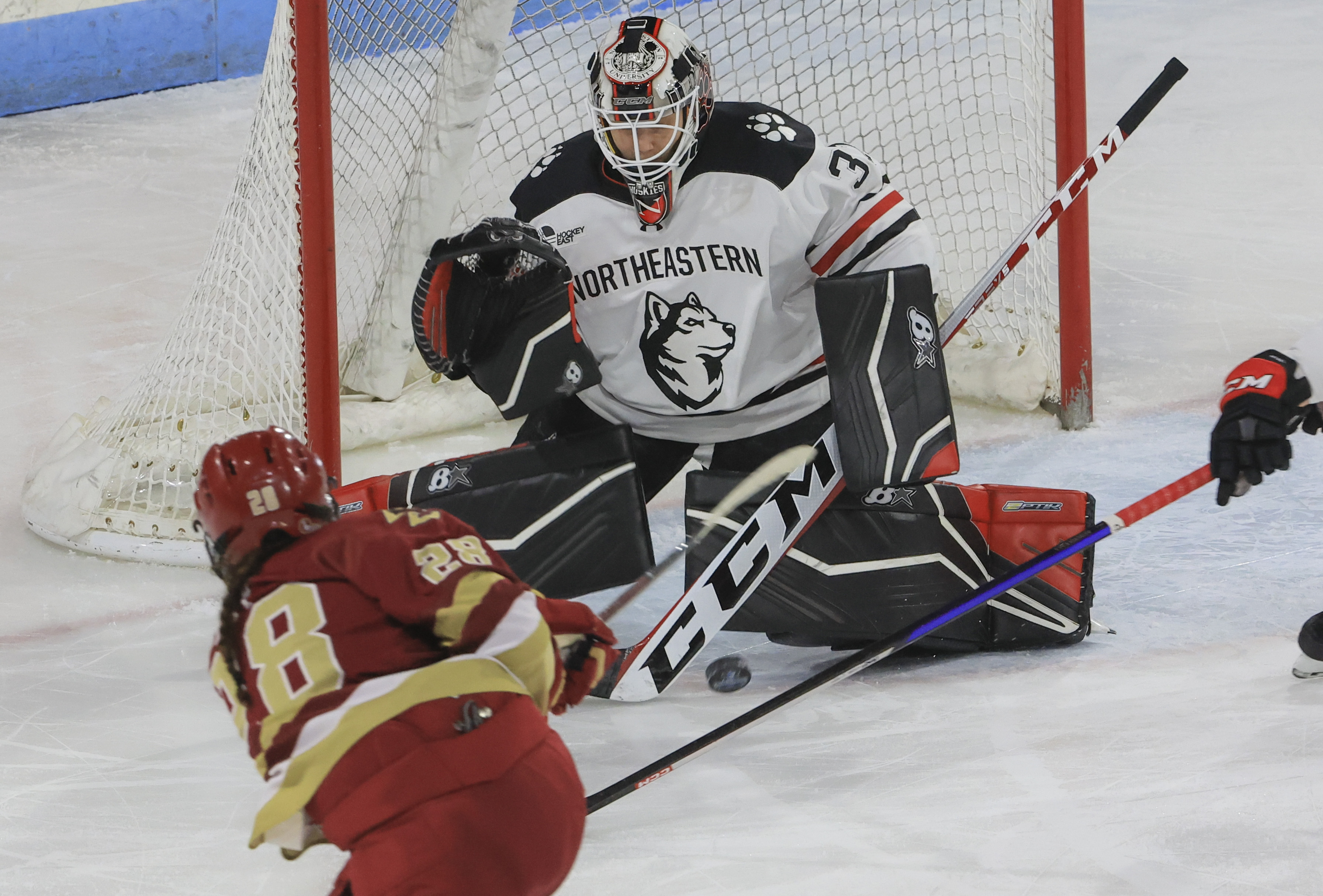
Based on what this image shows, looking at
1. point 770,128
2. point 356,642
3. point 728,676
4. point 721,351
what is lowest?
point 728,676

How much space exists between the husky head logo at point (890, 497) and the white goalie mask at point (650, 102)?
626mm

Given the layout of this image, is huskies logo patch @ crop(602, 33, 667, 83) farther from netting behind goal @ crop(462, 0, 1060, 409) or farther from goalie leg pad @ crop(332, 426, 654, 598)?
netting behind goal @ crop(462, 0, 1060, 409)

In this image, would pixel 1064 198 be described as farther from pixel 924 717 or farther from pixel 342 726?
pixel 342 726

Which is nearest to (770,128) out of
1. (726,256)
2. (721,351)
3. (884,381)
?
(726,256)

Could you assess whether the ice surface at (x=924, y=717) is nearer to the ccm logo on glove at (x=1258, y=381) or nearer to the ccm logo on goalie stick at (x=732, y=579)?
the ccm logo on goalie stick at (x=732, y=579)

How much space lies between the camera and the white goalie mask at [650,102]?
255 centimetres

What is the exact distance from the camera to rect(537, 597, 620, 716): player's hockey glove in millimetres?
1747

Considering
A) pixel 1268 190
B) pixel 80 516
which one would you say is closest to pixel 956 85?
pixel 1268 190

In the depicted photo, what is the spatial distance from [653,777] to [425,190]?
188cm

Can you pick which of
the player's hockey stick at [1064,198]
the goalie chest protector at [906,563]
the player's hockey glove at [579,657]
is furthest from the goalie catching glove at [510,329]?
the player's hockey glove at [579,657]

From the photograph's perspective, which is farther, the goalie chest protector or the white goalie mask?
the goalie chest protector

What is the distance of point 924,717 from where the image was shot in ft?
8.04

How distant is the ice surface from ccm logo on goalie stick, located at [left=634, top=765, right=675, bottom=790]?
0.08 meters

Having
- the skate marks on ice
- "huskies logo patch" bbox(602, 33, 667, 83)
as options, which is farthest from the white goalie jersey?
the skate marks on ice
